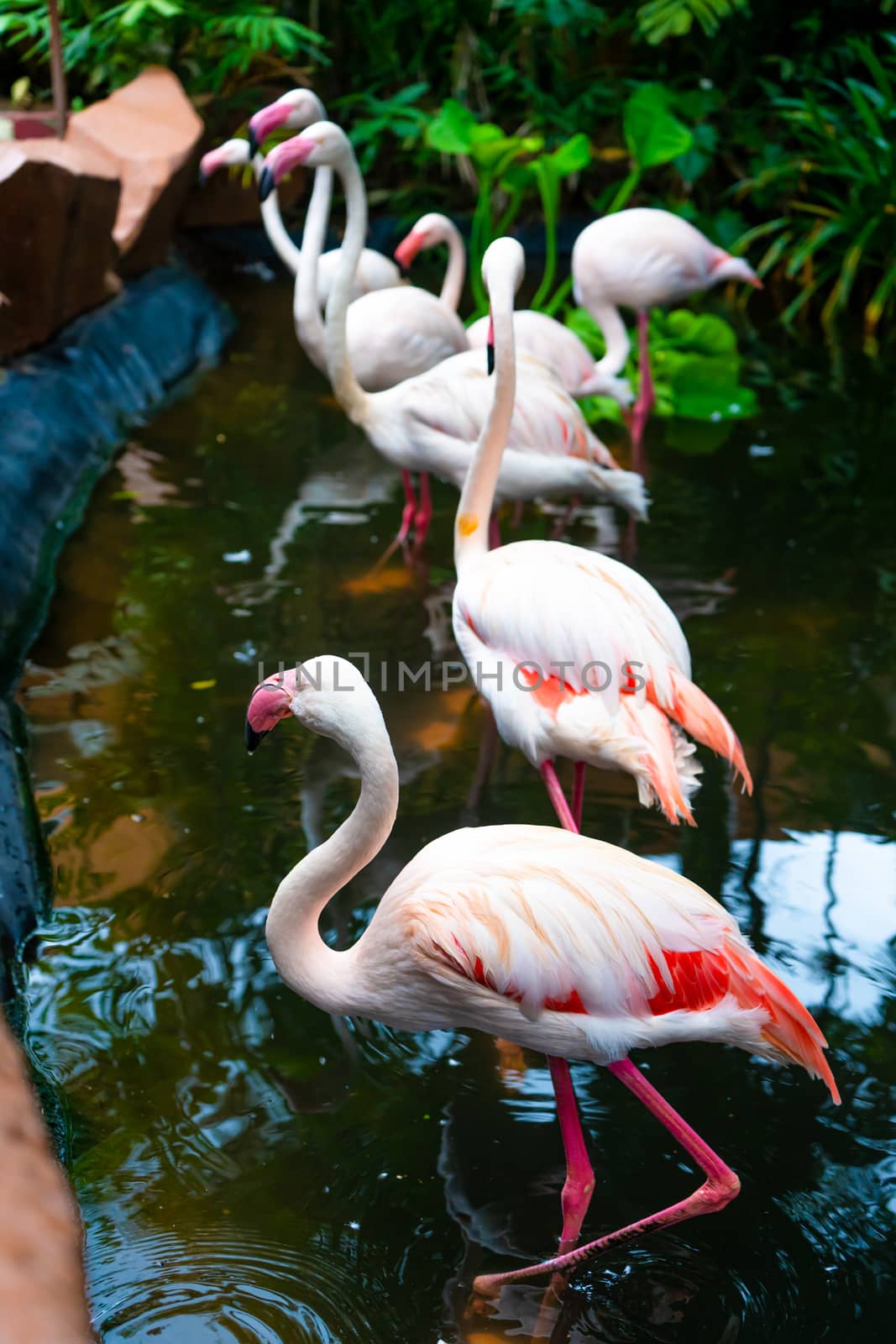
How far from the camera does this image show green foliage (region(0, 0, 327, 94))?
831 centimetres

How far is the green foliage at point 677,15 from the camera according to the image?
25.8 ft

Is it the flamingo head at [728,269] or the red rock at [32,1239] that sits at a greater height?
the red rock at [32,1239]

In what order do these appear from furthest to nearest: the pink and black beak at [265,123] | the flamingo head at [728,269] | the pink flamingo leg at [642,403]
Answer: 1. the flamingo head at [728,269]
2. the pink flamingo leg at [642,403]
3. the pink and black beak at [265,123]

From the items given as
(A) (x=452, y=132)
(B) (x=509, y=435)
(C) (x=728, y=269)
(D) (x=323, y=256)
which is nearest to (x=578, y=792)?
(B) (x=509, y=435)

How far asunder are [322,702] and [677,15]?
7372 millimetres

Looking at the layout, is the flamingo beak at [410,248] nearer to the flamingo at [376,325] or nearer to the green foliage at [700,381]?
the flamingo at [376,325]

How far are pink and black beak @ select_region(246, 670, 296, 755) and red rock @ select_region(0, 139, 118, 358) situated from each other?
3.68m

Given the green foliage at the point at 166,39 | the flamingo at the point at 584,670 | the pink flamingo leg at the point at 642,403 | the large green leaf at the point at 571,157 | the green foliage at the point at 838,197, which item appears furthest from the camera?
the green foliage at the point at 166,39

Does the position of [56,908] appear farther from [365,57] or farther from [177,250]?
[365,57]

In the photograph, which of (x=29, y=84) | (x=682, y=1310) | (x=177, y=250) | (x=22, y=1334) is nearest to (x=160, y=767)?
(x=682, y=1310)

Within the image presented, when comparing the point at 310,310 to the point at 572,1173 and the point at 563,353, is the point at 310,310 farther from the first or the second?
the point at 572,1173

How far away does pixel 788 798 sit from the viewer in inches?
132

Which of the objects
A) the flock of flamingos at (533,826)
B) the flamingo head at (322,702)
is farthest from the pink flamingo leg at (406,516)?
the flamingo head at (322,702)

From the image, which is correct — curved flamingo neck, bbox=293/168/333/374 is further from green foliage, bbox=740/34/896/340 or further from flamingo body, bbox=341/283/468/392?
green foliage, bbox=740/34/896/340
